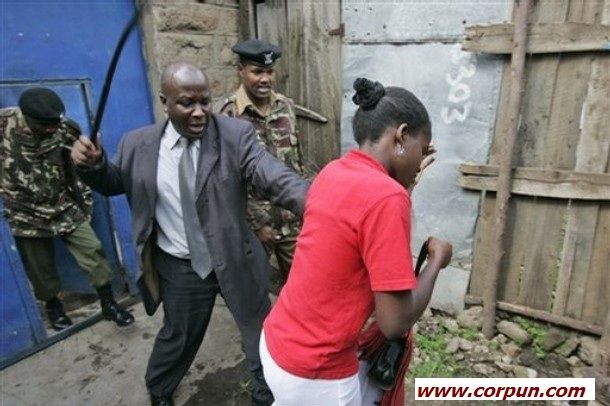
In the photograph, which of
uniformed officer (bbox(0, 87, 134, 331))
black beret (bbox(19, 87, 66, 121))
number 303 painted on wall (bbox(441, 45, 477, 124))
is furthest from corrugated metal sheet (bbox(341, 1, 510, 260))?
uniformed officer (bbox(0, 87, 134, 331))

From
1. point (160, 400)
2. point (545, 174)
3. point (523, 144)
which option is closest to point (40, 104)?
point (160, 400)

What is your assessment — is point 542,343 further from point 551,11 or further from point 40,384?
point 40,384

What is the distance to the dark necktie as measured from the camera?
6.84 feet

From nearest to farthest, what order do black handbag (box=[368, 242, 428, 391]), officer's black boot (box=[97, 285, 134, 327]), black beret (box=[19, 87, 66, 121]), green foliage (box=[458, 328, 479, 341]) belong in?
black handbag (box=[368, 242, 428, 391]) < black beret (box=[19, 87, 66, 121]) < green foliage (box=[458, 328, 479, 341]) < officer's black boot (box=[97, 285, 134, 327])

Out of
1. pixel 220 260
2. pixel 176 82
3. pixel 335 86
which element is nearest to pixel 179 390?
pixel 220 260

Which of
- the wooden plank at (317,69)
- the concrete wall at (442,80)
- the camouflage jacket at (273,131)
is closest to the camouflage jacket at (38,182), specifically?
the camouflage jacket at (273,131)

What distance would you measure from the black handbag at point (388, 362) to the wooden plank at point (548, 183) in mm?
1724

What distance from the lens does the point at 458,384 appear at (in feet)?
8.46

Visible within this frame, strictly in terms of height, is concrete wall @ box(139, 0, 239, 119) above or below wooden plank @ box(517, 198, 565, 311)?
Result: above

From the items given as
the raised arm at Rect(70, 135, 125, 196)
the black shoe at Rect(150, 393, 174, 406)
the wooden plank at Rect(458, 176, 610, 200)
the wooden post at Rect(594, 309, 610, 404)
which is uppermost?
the raised arm at Rect(70, 135, 125, 196)

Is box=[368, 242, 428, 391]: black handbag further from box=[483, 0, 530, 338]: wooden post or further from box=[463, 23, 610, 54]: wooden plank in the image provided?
box=[463, 23, 610, 54]: wooden plank

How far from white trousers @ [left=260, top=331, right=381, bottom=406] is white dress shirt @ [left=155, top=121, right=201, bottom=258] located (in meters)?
0.97

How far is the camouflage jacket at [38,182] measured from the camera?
2947mm

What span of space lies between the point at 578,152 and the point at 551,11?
2.99 feet
